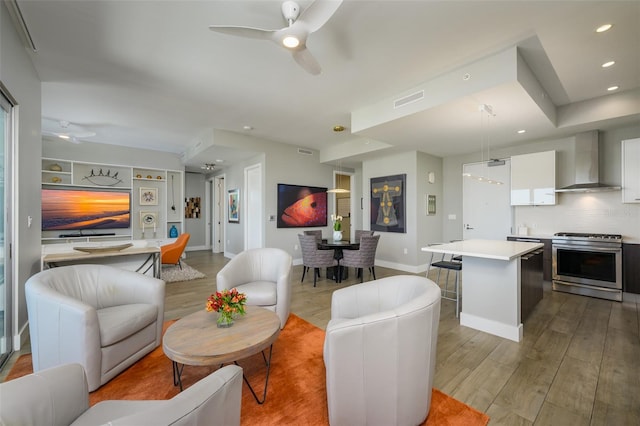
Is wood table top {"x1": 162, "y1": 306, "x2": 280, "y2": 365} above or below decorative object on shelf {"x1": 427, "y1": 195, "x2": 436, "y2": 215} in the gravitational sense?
below

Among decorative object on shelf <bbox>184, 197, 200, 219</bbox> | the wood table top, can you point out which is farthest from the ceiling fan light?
decorative object on shelf <bbox>184, 197, 200, 219</bbox>

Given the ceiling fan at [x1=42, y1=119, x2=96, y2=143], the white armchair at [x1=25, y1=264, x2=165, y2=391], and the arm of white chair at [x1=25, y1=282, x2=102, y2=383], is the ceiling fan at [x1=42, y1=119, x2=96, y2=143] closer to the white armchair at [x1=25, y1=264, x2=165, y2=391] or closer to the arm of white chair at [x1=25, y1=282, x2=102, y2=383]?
the white armchair at [x1=25, y1=264, x2=165, y2=391]

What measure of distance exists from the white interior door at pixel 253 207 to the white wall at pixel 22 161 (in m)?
3.66

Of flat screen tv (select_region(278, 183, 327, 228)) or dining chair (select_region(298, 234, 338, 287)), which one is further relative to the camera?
flat screen tv (select_region(278, 183, 327, 228))

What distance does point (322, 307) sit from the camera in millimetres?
3535

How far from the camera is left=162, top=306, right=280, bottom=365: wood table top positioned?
5.13ft

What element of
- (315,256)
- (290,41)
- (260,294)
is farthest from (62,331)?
(315,256)

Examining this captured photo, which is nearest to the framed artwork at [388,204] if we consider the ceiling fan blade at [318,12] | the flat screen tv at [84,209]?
the ceiling fan blade at [318,12]

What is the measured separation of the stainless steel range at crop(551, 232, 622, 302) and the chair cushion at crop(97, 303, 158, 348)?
5.61 meters

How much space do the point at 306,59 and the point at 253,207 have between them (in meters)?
4.58

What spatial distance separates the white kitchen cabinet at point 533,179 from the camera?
452cm

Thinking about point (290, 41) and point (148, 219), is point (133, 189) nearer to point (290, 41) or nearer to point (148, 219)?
point (148, 219)

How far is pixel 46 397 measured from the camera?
0.98 m

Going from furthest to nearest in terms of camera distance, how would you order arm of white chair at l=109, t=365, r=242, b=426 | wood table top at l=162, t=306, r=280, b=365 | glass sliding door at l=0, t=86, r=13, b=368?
glass sliding door at l=0, t=86, r=13, b=368
wood table top at l=162, t=306, r=280, b=365
arm of white chair at l=109, t=365, r=242, b=426
